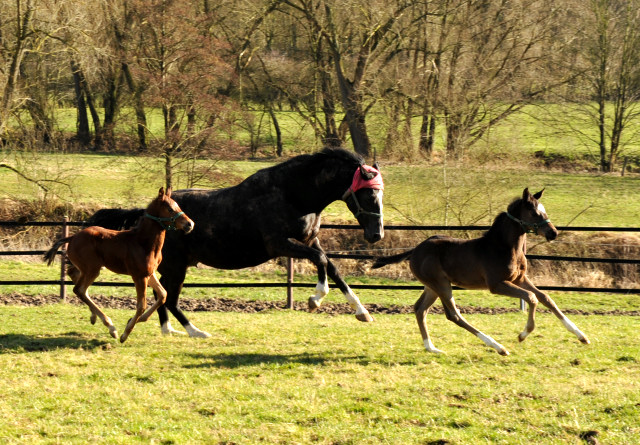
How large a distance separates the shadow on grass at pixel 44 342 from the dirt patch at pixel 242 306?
3.25 metres

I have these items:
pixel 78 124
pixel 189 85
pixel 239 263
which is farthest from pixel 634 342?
pixel 78 124

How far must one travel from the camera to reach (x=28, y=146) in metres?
20.6

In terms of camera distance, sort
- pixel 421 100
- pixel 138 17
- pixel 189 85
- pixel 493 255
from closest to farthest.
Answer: pixel 493 255 < pixel 189 85 < pixel 138 17 < pixel 421 100

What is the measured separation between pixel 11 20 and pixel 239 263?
42.5 feet

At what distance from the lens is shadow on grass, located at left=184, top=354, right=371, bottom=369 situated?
7.76 meters

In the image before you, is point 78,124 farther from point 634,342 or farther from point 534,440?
point 534,440

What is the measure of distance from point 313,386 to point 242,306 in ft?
20.1

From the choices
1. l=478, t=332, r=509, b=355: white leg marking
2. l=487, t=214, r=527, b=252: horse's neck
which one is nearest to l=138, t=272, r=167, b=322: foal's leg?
l=478, t=332, r=509, b=355: white leg marking

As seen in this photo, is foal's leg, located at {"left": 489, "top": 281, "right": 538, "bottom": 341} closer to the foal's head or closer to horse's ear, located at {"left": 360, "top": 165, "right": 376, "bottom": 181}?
the foal's head

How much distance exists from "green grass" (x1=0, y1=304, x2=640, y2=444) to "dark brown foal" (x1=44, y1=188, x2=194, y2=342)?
584 mm

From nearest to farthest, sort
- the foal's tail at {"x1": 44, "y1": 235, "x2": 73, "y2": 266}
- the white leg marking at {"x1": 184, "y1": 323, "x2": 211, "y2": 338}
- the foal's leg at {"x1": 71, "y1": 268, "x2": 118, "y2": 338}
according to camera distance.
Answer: the foal's leg at {"x1": 71, "y1": 268, "x2": 118, "y2": 338}
the foal's tail at {"x1": 44, "y1": 235, "x2": 73, "y2": 266}
the white leg marking at {"x1": 184, "y1": 323, "x2": 211, "y2": 338}

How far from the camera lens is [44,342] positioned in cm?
890

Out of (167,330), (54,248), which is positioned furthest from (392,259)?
(54,248)

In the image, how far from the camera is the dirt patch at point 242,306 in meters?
12.5
